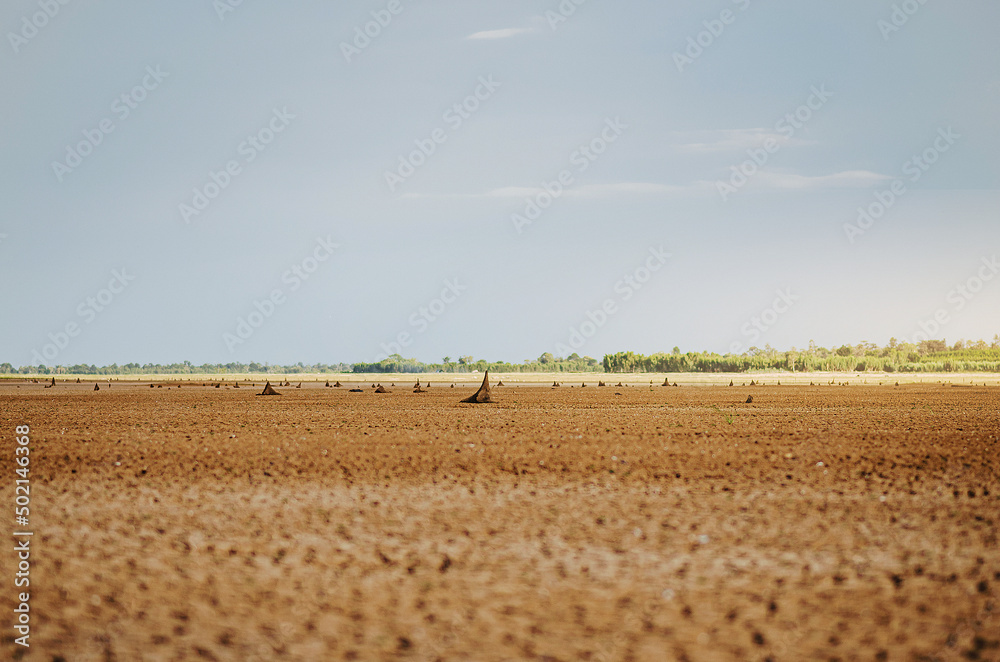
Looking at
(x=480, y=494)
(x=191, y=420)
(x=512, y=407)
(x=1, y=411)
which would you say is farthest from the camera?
(x=512, y=407)

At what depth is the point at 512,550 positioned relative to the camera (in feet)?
32.7

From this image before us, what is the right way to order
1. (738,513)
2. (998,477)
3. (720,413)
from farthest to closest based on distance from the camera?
(720,413) < (998,477) < (738,513)

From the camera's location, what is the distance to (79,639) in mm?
6906

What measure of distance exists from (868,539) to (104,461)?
15.6 m

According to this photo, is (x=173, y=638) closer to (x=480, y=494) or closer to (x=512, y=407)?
(x=480, y=494)

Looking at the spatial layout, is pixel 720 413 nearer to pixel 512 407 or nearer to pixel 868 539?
pixel 512 407

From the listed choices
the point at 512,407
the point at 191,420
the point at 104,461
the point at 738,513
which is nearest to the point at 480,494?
the point at 738,513

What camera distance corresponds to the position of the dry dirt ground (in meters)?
6.91

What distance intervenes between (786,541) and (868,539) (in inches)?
44.4

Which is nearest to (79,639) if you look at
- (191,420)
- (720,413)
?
(191,420)

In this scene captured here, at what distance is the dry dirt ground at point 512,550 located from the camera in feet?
22.7

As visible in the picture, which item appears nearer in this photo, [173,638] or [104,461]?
[173,638]

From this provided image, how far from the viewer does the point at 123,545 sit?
10.3 m

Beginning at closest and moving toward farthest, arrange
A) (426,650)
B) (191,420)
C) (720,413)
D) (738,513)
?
(426,650) < (738,513) < (191,420) < (720,413)
